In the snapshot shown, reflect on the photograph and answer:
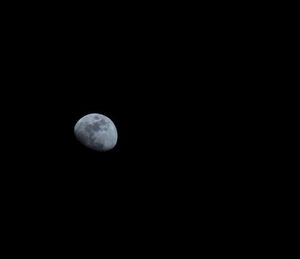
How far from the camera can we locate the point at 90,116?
10.6ft

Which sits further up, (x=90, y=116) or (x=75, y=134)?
(x=90, y=116)

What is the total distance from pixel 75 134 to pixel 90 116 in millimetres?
253

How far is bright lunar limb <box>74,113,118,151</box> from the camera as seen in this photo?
3.06 meters

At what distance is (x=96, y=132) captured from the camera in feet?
10.1

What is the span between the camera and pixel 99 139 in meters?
3.07

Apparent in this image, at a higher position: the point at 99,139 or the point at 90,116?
the point at 90,116

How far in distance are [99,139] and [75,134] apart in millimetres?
255

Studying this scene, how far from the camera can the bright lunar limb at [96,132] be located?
3.06 m

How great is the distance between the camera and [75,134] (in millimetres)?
3113
